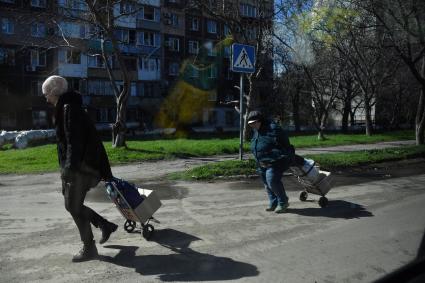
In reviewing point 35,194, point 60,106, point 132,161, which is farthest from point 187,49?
point 60,106

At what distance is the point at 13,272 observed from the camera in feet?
16.3

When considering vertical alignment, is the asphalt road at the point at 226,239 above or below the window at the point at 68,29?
below

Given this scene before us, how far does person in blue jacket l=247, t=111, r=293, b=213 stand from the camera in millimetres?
7754

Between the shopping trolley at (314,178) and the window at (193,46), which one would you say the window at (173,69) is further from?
the shopping trolley at (314,178)

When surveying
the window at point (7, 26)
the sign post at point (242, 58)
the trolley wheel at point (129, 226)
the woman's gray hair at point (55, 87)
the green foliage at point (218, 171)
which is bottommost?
the trolley wheel at point (129, 226)

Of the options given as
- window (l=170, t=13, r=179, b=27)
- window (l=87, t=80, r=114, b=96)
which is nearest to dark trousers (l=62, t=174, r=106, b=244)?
window (l=87, t=80, r=114, b=96)

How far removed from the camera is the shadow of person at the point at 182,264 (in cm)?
491

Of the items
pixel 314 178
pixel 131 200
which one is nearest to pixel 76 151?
pixel 131 200

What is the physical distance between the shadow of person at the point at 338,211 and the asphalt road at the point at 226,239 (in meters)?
0.02

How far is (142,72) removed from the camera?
5469 centimetres

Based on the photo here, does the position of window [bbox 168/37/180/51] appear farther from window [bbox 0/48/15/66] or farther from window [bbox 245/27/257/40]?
window [bbox 245/27/257/40]

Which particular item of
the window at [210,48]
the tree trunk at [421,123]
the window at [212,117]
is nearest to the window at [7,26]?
the window at [210,48]

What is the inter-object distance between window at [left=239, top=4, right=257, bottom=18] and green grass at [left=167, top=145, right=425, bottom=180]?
31.8ft

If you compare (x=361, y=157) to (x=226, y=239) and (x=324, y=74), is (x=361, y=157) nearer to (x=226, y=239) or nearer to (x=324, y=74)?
(x=226, y=239)
